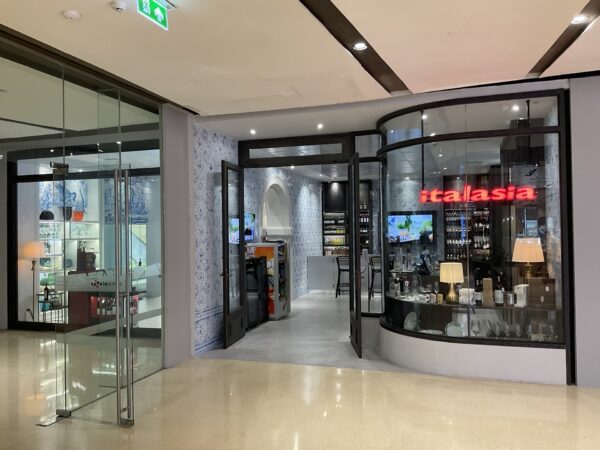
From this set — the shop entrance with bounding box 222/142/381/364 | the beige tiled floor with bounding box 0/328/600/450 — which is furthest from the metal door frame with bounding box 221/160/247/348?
the beige tiled floor with bounding box 0/328/600/450

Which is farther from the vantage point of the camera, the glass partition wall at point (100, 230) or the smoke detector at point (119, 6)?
the glass partition wall at point (100, 230)

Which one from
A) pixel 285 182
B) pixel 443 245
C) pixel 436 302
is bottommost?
pixel 436 302

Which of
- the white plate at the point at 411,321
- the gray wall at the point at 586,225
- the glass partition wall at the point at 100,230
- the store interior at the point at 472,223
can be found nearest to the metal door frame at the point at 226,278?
the store interior at the point at 472,223

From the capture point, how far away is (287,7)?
299 centimetres

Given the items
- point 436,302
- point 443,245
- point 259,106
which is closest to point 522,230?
point 443,245

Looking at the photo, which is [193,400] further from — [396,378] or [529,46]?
[529,46]

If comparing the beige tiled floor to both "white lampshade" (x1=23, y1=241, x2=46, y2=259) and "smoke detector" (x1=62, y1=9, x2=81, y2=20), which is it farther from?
"white lampshade" (x1=23, y1=241, x2=46, y2=259)

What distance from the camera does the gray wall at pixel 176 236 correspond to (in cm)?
554

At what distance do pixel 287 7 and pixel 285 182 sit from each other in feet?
26.2

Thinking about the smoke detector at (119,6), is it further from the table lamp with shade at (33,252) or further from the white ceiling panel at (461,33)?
the table lamp with shade at (33,252)

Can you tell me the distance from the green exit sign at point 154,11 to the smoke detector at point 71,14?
52cm

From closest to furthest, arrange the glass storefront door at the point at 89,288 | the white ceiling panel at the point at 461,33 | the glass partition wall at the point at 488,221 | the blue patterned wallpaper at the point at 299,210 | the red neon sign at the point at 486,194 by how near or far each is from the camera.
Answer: the white ceiling panel at the point at 461,33
the glass storefront door at the point at 89,288
the glass partition wall at the point at 488,221
the red neon sign at the point at 486,194
the blue patterned wallpaper at the point at 299,210

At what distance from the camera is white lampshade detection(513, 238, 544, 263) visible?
4.93 meters

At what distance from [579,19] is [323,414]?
372 centimetres
